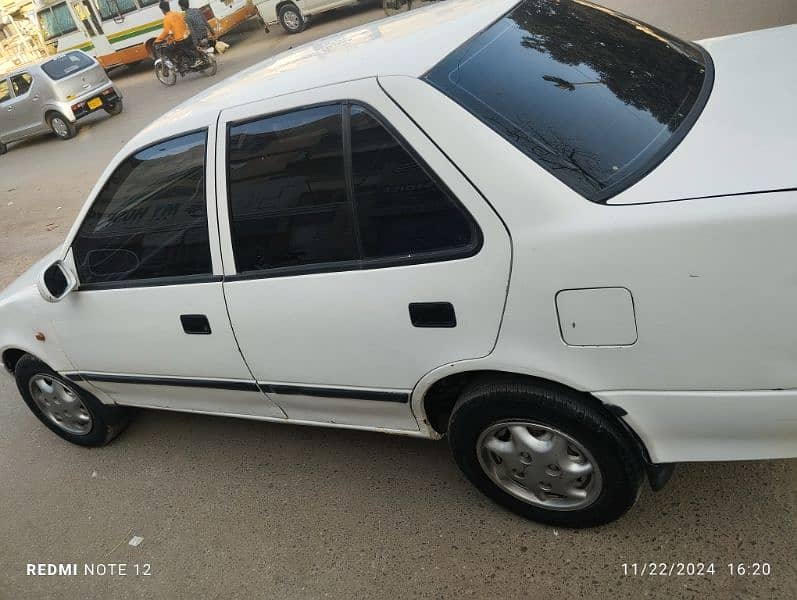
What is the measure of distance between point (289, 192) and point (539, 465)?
1317mm

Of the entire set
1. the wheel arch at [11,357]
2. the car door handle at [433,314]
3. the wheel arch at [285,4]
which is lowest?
the wheel arch at [11,357]

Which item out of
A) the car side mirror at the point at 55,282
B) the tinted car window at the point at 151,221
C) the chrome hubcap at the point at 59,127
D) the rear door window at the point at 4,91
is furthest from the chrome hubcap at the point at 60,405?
the rear door window at the point at 4,91

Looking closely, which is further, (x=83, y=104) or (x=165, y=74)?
(x=165, y=74)

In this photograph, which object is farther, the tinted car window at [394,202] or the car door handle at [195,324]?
the car door handle at [195,324]

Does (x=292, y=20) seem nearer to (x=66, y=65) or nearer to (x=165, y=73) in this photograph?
(x=165, y=73)

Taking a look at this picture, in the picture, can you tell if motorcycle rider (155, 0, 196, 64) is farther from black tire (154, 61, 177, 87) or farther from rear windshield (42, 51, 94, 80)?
rear windshield (42, 51, 94, 80)

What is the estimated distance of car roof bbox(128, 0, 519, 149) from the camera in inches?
87.8

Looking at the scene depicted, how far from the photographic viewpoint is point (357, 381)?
244 centimetres

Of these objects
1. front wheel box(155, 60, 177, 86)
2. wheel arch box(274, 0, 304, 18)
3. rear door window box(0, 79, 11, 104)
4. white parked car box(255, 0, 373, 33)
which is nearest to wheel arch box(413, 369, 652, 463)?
rear door window box(0, 79, 11, 104)

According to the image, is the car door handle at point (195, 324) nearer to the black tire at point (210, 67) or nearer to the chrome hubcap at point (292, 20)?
the black tire at point (210, 67)

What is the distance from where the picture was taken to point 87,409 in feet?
11.4

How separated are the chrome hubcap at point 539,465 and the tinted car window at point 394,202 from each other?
0.69 metres

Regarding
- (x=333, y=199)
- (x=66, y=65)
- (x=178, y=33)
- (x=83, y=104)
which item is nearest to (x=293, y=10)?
(x=178, y=33)

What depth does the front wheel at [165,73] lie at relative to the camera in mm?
14281
